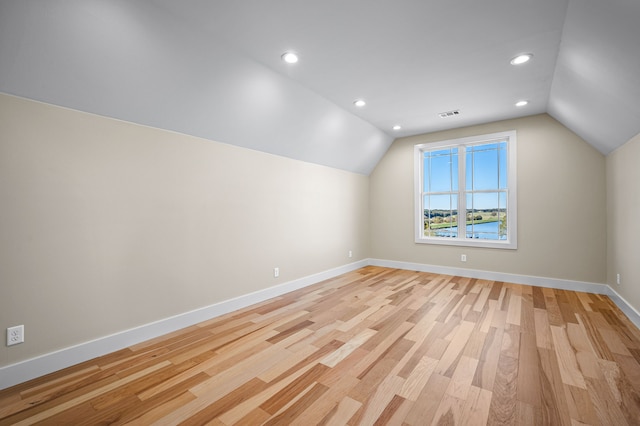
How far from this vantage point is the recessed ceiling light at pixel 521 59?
2.72m

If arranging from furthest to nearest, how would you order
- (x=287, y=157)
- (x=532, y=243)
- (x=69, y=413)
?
(x=532, y=243) → (x=287, y=157) → (x=69, y=413)

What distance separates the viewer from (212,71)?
260cm

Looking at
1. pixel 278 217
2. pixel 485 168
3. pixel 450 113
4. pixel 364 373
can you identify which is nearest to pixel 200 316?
pixel 278 217

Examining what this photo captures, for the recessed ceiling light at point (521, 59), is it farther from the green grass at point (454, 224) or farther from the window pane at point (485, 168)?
the green grass at point (454, 224)

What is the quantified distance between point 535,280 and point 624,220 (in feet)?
5.01

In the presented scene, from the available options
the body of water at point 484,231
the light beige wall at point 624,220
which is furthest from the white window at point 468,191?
the light beige wall at point 624,220

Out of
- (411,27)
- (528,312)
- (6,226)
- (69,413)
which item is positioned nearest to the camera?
(69,413)

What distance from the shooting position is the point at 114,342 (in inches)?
94.0

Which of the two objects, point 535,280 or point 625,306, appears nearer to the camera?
point 625,306

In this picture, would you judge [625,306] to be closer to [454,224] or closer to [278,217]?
[454,224]

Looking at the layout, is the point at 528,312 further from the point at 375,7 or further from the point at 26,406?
the point at 26,406

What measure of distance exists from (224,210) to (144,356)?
1.59m

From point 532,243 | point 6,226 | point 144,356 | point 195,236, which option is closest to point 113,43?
point 6,226

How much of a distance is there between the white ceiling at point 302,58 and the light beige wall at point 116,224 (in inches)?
9.0
